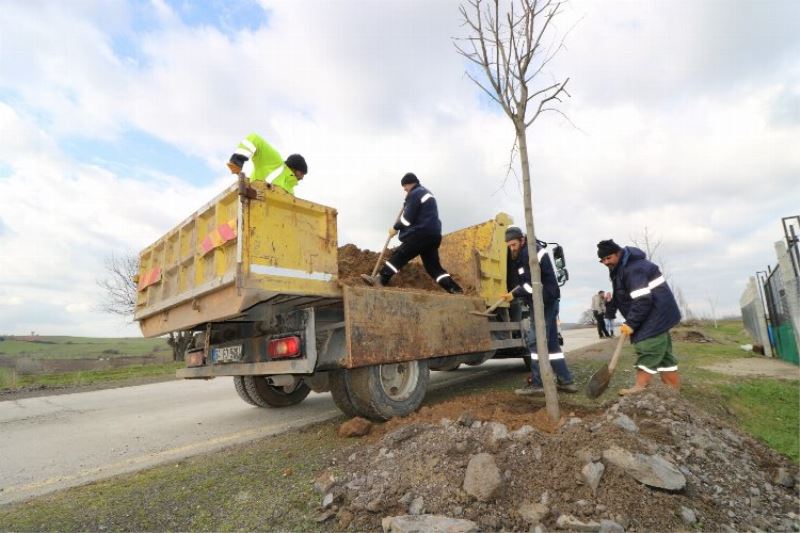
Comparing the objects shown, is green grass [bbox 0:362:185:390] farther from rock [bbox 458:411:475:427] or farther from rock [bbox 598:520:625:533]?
rock [bbox 598:520:625:533]

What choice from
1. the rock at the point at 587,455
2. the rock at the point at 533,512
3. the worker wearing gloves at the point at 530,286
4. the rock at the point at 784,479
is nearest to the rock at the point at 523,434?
the rock at the point at 587,455

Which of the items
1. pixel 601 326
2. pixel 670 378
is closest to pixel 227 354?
pixel 670 378

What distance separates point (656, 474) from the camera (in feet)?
6.89

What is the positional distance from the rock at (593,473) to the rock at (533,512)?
280 millimetres

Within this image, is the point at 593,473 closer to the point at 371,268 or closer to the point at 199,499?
the point at 199,499

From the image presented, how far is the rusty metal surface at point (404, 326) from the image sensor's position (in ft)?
11.2

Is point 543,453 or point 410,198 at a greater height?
point 410,198

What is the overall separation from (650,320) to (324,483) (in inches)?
137

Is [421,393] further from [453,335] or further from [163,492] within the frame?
[163,492]

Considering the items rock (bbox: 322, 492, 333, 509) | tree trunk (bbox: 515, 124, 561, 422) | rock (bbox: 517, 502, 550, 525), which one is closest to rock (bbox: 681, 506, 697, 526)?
rock (bbox: 517, 502, 550, 525)

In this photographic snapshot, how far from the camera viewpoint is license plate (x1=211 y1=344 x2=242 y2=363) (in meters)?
3.92

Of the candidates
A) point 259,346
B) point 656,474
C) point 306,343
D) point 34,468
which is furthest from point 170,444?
point 656,474

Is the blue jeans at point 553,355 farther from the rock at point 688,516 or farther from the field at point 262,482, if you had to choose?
the rock at point 688,516

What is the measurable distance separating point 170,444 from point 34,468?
0.98 m
